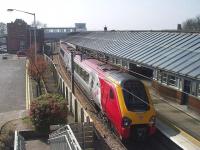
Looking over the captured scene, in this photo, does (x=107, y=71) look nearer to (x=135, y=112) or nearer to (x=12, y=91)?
(x=135, y=112)

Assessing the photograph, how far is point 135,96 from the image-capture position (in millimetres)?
16906

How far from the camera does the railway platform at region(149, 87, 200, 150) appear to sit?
15975 millimetres

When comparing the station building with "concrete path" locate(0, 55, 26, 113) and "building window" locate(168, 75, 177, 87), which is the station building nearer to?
"building window" locate(168, 75, 177, 87)

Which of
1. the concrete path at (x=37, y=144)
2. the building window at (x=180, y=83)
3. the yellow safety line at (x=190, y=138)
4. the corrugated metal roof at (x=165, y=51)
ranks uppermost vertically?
the corrugated metal roof at (x=165, y=51)

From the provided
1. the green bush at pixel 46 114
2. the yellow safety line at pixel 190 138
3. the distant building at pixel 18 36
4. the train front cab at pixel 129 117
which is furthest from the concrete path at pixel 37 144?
the distant building at pixel 18 36

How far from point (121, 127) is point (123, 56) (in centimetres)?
1117

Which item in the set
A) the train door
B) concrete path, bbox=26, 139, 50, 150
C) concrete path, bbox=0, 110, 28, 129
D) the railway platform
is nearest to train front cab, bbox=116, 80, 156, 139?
the railway platform

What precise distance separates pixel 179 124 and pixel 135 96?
3.65 metres

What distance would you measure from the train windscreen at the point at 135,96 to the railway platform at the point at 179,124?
6.81 ft

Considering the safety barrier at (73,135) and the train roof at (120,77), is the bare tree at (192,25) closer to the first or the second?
the safety barrier at (73,135)

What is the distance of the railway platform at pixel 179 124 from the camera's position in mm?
15975

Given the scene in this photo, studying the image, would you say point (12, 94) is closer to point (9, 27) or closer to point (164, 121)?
point (164, 121)

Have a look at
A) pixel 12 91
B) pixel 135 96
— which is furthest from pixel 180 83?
pixel 12 91

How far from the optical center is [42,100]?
2038cm
